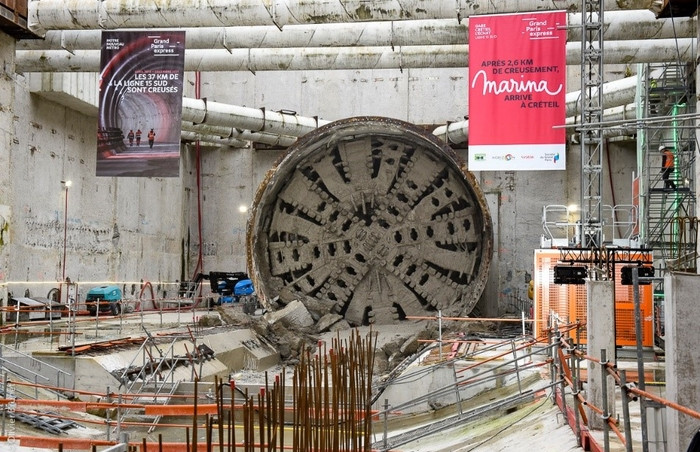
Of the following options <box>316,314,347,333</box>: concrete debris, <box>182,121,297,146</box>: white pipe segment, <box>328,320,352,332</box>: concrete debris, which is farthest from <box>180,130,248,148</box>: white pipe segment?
<box>328,320,352,332</box>: concrete debris

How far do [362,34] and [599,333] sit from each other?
8.98 m

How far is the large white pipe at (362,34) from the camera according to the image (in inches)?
545

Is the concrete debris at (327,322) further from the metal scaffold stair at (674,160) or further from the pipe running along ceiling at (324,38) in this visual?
the metal scaffold stair at (674,160)

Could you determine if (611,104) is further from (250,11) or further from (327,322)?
(250,11)

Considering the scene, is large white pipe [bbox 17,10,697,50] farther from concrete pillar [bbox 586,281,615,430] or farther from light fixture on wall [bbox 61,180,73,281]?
concrete pillar [bbox 586,281,615,430]

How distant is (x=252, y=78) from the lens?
2377cm

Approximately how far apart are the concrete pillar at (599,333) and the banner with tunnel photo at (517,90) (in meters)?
5.00

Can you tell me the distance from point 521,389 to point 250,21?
736cm

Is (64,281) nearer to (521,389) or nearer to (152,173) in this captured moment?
(152,173)

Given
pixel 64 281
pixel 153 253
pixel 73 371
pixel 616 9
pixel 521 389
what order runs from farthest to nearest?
pixel 153 253, pixel 64 281, pixel 616 9, pixel 73 371, pixel 521 389

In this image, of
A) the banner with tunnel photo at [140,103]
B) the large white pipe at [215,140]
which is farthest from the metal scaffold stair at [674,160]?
the large white pipe at [215,140]

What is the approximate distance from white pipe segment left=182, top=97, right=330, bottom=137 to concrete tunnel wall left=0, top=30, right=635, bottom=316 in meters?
1.74

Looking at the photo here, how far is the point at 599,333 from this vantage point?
732cm

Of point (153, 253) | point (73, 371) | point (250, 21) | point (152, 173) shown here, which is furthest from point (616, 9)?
point (153, 253)
